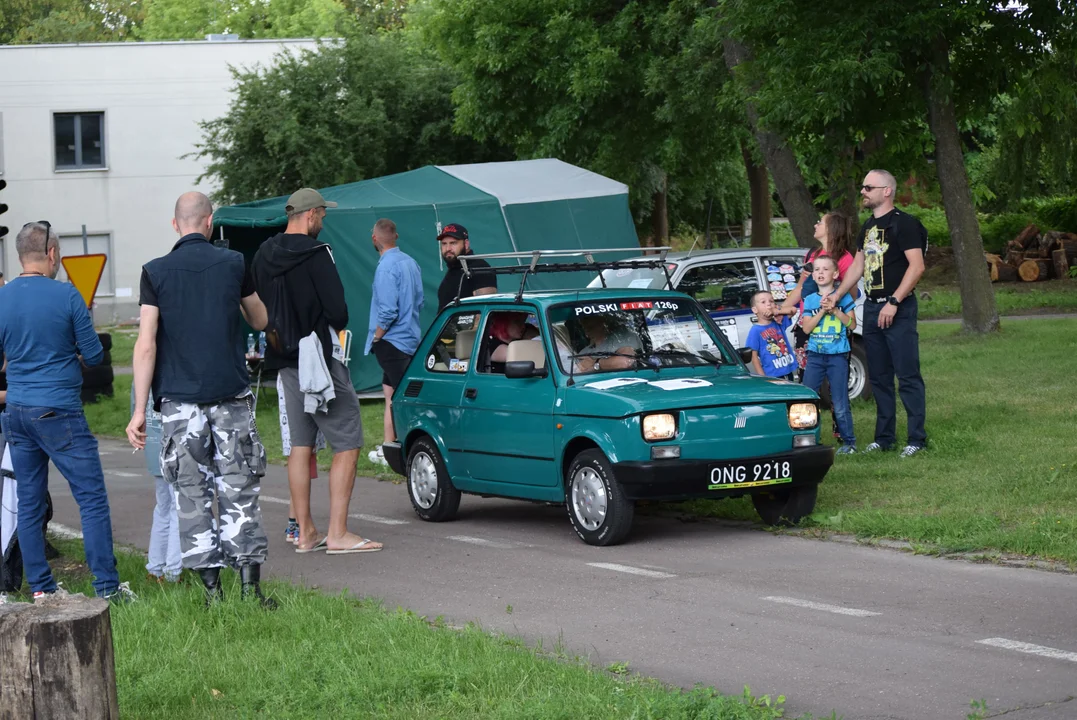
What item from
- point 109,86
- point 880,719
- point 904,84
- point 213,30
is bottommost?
point 880,719

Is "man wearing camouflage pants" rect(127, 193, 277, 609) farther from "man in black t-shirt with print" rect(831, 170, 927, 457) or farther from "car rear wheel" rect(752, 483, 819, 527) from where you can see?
"man in black t-shirt with print" rect(831, 170, 927, 457)

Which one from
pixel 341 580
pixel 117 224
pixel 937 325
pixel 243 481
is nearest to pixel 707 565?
pixel 341 580

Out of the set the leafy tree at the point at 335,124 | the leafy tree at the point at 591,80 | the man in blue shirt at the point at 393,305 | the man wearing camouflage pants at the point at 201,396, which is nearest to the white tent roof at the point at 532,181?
the leafy tree at the point at 591,80

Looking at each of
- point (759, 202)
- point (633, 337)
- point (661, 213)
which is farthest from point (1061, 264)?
point (633, 337)

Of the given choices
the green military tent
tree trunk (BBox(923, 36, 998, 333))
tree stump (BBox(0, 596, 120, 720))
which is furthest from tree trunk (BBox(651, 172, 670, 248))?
tree stump (BBox(0, 596, 120, 720))

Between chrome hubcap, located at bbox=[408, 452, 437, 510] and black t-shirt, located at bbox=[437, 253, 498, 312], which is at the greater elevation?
black t-shirt, located at bbox=[437, 253, 498, 312]

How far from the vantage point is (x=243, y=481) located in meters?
7.36

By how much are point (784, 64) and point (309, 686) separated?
1551 centimetres

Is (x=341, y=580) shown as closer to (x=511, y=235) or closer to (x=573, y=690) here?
(x=573, y=690)

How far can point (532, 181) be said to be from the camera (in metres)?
21.5

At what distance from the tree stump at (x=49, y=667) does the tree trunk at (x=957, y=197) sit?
679 inches

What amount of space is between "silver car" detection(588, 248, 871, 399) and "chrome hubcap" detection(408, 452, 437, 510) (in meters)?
3.97

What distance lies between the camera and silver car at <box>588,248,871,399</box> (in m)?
14.3

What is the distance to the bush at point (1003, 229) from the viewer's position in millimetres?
42969
